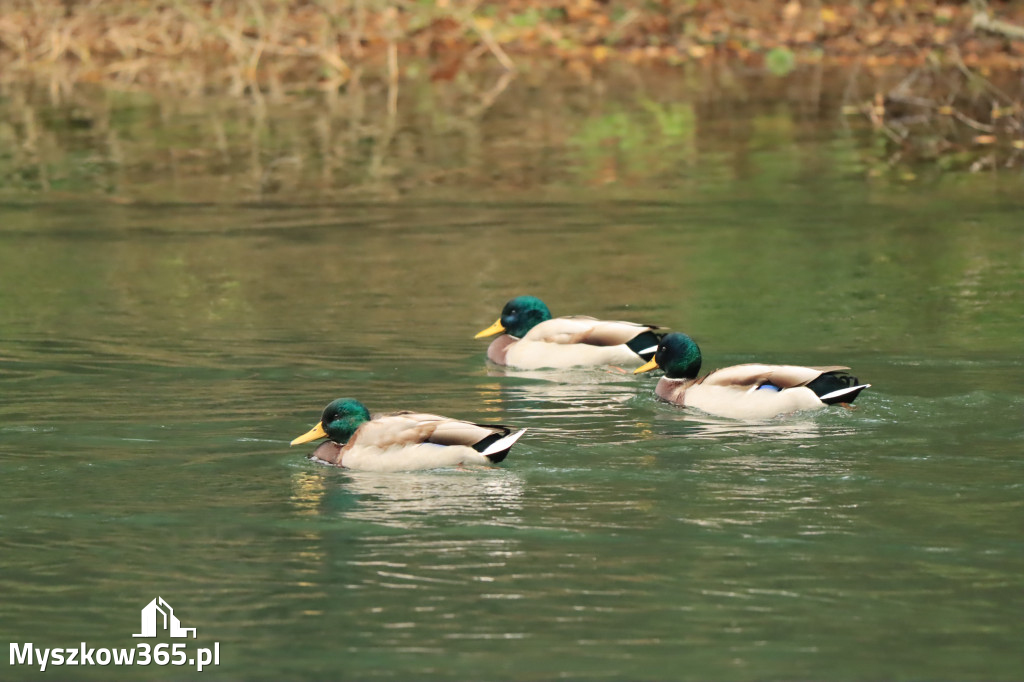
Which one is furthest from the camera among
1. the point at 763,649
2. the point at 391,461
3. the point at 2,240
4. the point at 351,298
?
the point at 2,240

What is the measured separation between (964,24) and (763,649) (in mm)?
27740

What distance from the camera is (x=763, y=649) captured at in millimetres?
7281

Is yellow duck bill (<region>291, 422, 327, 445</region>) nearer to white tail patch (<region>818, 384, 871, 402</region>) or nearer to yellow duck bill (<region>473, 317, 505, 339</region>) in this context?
white tail patch (<region>818, 384, 871, 402</region>)

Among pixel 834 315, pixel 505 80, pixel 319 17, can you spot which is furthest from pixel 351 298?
pixel 319 17

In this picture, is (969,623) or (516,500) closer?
(969,623)

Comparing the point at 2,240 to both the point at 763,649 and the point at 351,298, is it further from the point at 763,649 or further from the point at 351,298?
the point at 763,649

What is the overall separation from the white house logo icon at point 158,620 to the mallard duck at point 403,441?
2319 millimetres

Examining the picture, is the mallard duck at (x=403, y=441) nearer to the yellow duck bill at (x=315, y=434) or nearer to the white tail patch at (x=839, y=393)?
the yellow duck bill at (x=315, y=434)

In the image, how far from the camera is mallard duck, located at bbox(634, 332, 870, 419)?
11.0m

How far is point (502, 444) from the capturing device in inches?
384

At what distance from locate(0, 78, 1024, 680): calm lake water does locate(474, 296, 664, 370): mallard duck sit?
137 mm

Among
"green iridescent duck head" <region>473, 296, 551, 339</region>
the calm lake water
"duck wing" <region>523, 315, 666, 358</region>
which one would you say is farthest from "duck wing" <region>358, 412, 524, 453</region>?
"green iridescent duck head" <region>473, 296, 551, 339</region>

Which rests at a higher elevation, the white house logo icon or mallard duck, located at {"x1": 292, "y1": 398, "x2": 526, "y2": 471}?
mallard duck, located at {"x1": 292, "y1": 398, "x2": 526, "y2": 471}

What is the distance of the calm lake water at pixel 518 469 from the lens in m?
7.52
